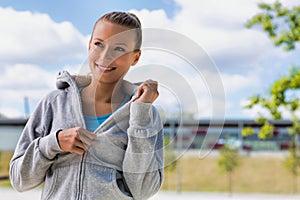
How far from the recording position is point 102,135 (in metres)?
0.70

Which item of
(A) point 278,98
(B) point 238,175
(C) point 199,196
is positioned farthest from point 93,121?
(B) point 238,175

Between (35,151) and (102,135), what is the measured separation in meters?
0.10

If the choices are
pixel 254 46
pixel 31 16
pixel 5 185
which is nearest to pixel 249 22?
pixel 31 16

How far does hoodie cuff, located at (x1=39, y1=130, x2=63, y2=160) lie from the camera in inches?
26.4

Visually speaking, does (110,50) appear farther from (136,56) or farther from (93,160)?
(93,160)

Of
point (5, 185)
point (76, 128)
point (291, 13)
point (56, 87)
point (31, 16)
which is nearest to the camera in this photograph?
point (76, 128)

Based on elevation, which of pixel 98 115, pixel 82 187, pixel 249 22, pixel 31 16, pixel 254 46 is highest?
pixel 254 46

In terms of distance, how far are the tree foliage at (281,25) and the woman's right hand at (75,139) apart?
275 centimetres

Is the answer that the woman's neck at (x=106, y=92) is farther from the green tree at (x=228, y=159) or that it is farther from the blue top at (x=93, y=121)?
the green tree at (x=228, y=159)

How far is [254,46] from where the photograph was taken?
257 inches

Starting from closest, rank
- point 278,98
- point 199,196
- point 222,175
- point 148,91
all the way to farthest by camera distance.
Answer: point 148,91 → point 278,98 → point 199,196 → point 222,175

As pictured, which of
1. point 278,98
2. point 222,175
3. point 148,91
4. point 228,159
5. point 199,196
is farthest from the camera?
point 222,175

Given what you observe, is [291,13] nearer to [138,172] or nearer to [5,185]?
[138,172]

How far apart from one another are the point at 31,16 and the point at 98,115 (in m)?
4.05
